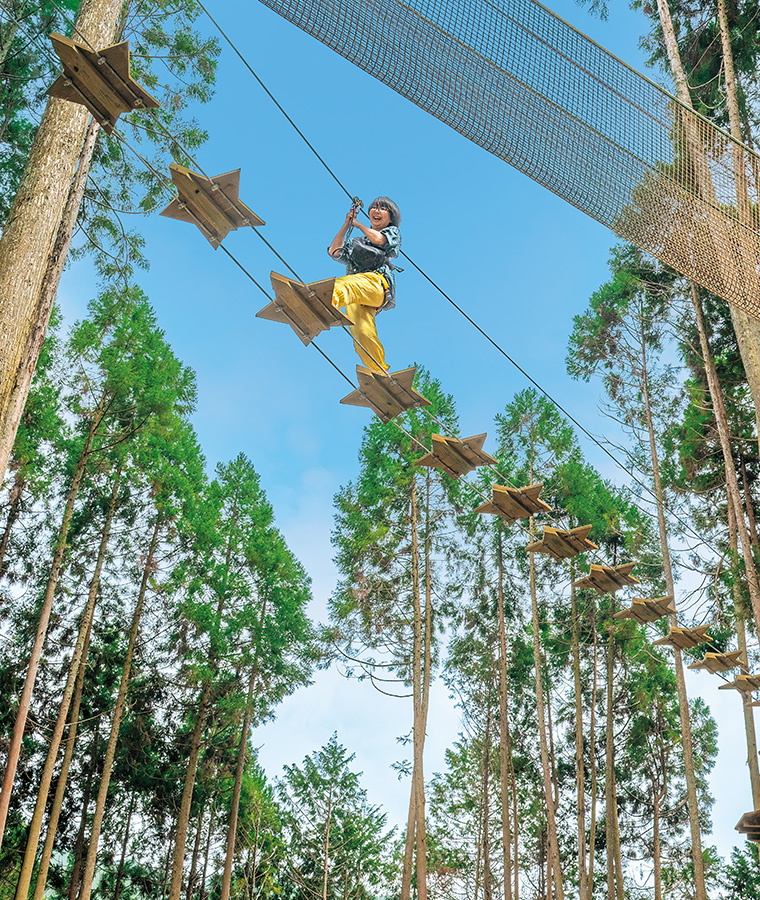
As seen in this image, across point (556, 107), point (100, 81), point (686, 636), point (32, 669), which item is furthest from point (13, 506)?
point (556, 107)

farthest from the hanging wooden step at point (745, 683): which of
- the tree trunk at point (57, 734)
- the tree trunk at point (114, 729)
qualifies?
the tree trunk at point (57, 734)

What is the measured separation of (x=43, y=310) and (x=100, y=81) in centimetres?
149

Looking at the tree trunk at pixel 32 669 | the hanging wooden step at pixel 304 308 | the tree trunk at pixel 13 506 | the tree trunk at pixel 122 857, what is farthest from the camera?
the tree trunk at pixel 122 857

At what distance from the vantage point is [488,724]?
20.5 meters

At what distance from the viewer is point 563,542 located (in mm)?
5656

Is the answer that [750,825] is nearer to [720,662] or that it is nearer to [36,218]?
[720,662]

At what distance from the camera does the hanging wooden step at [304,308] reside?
3865mm

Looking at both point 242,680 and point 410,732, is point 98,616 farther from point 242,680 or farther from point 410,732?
point 410,732

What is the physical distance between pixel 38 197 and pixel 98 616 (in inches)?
488

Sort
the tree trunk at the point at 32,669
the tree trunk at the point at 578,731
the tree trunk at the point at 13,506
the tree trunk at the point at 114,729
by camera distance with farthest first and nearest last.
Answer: the tree trunk at the point at 578,731
the tree trunk at the point at 13,506
the tree trunk at the point at 114,729
the tree trunk at the point at 32,669

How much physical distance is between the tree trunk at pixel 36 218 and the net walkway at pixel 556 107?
67.7 inches

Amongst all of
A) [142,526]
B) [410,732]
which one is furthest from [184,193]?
[410,732]

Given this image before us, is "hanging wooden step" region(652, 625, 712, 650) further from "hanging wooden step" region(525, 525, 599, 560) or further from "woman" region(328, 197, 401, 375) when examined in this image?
"woman" region(328, 197, 401, 375)

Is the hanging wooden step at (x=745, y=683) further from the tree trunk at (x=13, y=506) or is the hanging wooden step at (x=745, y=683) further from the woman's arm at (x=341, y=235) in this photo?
the tree trunk at (x=13, y=506)
